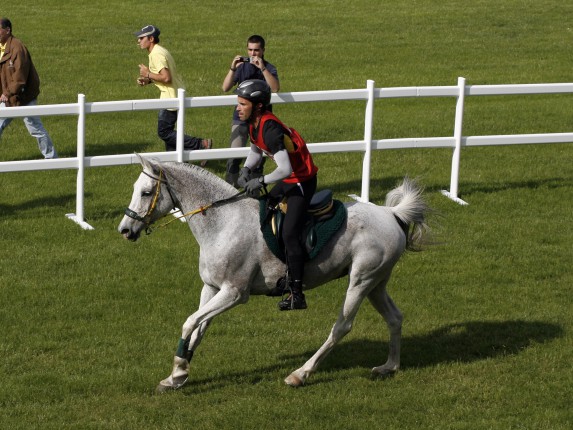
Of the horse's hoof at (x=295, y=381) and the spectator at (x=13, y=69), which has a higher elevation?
the spectator at (x=13, y=69)

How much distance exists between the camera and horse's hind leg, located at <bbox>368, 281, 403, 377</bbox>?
11.1 meters

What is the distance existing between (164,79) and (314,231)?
7.31 metres

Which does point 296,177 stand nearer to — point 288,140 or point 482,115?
point 288,140

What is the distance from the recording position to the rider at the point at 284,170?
10.3 metres

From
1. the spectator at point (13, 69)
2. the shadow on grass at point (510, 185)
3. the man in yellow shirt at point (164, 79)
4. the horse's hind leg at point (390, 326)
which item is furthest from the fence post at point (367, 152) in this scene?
the horse's hind leg at point (390, 326)

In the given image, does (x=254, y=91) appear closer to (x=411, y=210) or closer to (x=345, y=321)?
(x=411, y=210)

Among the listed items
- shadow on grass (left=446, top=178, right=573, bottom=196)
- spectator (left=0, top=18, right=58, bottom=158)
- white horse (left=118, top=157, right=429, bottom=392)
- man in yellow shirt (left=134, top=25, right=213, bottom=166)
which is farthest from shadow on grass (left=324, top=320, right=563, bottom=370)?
spectator (left=0, top=18, right=58, bottom=158)

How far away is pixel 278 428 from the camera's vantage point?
988 cm

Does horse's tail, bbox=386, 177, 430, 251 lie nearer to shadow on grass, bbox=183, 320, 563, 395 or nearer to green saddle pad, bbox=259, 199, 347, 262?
green saddle pad, bbox=259, 199, 347, 262

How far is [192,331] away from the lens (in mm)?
10492

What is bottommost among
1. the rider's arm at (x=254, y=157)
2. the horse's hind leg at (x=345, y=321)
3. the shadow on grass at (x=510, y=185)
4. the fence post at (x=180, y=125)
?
the shadow on grass at (x=510, y=185)

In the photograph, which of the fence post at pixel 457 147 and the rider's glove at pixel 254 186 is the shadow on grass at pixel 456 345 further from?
the fence post at pixel 457 147

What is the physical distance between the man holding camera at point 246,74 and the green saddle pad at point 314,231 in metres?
5.48

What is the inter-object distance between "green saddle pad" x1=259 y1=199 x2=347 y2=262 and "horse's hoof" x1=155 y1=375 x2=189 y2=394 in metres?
1.38
